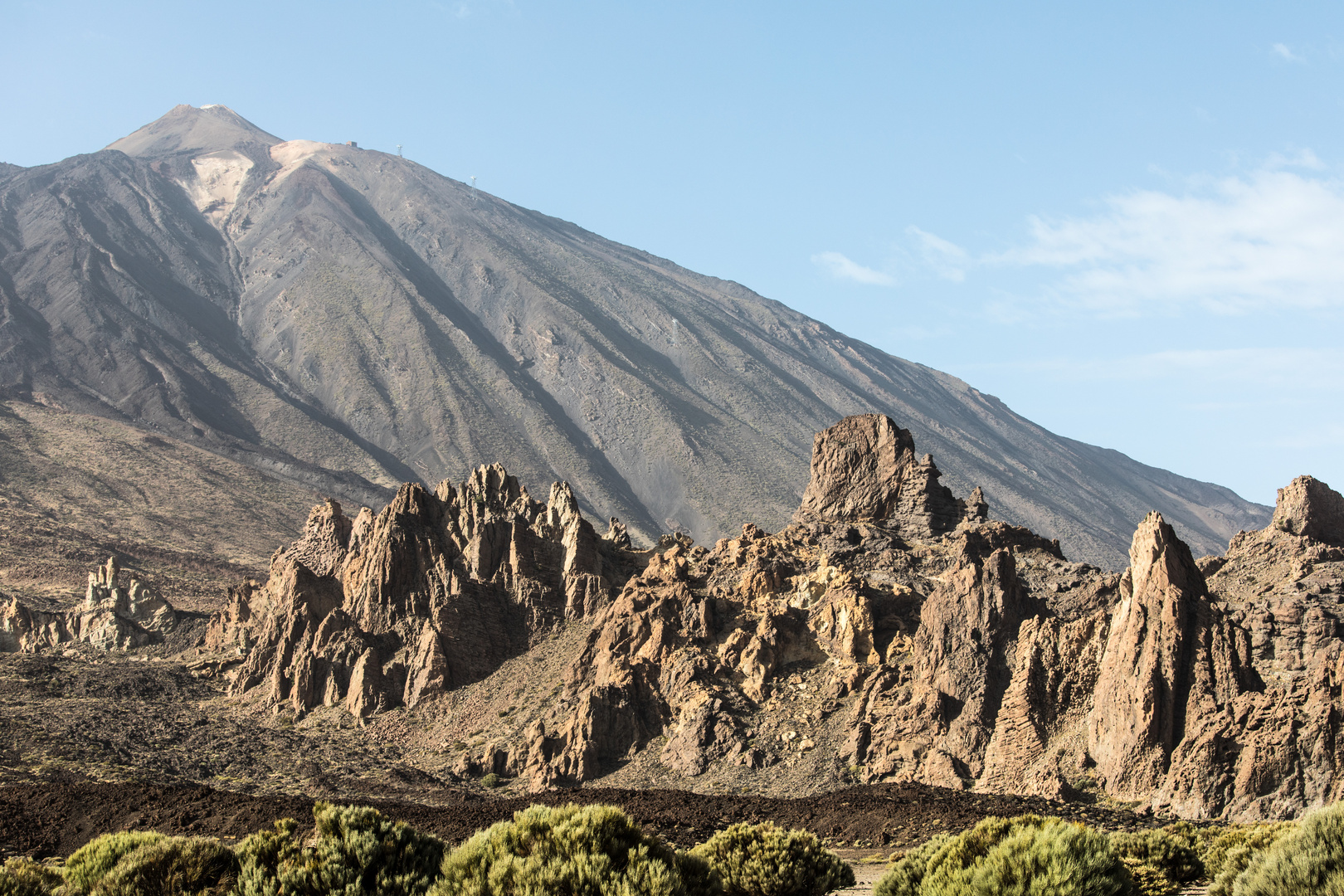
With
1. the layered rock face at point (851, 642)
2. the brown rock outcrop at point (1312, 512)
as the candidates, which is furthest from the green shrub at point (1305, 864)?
the brown rock outcrop at point (1312, 512)

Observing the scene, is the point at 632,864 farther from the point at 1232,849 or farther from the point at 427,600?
the point at 427,600

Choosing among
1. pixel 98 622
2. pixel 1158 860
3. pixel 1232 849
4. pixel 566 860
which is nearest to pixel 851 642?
pixel 1158 860

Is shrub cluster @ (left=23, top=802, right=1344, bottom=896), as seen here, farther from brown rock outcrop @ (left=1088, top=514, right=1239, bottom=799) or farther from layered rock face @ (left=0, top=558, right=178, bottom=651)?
layered rock face @ (left=0, top=558, right=178, bottom=651)

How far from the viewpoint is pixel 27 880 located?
2761 centimetres

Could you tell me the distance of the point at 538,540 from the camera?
74.0m

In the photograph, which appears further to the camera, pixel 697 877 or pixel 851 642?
pixel 851 642

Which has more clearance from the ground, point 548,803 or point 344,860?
point 344,860

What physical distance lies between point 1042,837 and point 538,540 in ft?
170

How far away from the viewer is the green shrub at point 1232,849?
2550 cm

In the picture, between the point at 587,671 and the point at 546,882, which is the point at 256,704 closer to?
Answer: the point at 587,671

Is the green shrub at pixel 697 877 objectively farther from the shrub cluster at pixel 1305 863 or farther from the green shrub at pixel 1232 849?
the green shrub at pixel 1232 849

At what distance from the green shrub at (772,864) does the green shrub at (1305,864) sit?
32.9 feet

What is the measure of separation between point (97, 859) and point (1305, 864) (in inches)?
972

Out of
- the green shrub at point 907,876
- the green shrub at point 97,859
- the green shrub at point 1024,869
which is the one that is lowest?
the green shrub at point 97,859
